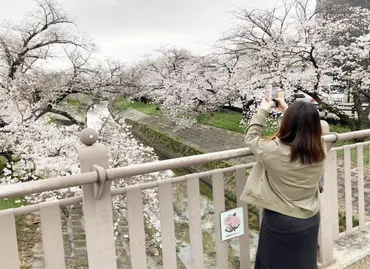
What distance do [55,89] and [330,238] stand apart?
8065 millimetres

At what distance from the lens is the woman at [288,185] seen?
1579 mm

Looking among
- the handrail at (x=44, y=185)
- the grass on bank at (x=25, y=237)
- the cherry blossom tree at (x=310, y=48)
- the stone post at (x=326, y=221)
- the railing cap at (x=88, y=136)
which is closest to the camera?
the handrail at (x=44, y=185)

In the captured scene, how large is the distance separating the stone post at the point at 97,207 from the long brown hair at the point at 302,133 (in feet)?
2.86

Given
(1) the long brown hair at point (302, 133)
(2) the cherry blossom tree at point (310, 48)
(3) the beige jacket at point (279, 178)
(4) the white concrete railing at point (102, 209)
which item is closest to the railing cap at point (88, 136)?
(4) the white concrete railing at point (102, 209)

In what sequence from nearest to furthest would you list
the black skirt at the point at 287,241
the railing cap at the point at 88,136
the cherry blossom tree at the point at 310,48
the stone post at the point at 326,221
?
the railing cap at the point at 88,136
the black skirt at the point at 287,241
the stone post at the point at 326,221
the cherry blossom tree at the point at 310,48

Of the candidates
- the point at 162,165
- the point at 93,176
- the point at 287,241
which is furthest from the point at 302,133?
the point at 93,176

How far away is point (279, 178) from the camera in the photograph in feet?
5.31

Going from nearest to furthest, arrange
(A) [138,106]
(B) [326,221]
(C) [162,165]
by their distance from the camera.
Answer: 1. (C) [162,165]
2. (B) [326,221]
3. (A) [138,106]


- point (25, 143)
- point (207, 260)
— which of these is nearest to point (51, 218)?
point (207, 260)

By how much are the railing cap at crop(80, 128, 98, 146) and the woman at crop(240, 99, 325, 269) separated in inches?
29.2

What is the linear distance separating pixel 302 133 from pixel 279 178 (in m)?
0.24

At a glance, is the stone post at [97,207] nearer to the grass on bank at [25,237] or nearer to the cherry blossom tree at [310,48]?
the grass on bank at [25,237]

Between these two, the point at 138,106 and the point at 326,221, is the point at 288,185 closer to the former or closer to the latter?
the point at 326,221

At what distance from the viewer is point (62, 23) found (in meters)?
8.96
